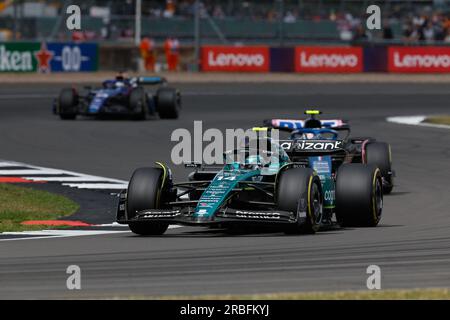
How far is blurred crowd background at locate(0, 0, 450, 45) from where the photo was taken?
5441 cm

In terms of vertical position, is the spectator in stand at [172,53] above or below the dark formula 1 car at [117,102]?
above

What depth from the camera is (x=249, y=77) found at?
51.2m

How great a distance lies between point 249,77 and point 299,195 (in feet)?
121

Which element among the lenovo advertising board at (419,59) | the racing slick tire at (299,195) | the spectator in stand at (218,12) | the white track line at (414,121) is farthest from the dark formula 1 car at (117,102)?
the spectator in stand at (218,12)

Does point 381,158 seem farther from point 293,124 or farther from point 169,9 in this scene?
point 169,9

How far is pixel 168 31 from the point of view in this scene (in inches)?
2191

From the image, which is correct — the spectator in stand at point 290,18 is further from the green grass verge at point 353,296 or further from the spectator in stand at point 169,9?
the green grass verge at point 353,296

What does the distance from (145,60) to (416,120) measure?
68.1 feet

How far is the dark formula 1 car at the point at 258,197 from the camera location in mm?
14406

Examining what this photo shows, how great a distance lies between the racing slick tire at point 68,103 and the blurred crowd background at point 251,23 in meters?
19.9

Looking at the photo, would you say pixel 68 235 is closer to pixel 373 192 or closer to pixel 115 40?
pixel 373 192

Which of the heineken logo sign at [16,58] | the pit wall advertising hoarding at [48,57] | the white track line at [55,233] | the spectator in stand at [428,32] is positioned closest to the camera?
the white track line at [55,233]

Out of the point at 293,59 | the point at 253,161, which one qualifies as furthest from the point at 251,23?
the point at 253,161

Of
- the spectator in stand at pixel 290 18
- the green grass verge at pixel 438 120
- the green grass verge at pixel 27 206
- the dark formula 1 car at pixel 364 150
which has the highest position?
the spectator in stand at pixel 290 18
